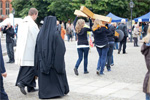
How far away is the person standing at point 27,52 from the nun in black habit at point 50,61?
1.36 ft

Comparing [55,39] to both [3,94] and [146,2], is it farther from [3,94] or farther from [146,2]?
[146,2]

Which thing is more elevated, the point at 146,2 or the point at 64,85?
the point at 146,2

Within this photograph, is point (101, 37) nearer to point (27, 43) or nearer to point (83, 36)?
point (83, 36)

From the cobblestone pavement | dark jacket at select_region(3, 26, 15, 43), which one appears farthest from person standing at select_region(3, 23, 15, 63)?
the cobblestone pavement

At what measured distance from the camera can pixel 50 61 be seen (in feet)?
21.0

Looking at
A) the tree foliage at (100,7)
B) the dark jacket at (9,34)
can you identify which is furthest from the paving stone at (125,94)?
the tree foliage at (100,7)

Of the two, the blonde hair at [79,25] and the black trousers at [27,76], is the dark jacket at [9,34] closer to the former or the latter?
the blonde hair at [79,25]

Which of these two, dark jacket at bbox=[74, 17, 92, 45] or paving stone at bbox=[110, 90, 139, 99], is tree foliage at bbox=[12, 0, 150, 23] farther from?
paving stone at bbox=[110, 90, 139, 99]

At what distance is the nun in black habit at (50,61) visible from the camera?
6.39m

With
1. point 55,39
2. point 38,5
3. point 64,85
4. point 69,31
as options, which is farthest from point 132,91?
point 38,5

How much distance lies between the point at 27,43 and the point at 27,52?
0.71 feet

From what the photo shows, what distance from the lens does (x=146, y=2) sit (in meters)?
46.3

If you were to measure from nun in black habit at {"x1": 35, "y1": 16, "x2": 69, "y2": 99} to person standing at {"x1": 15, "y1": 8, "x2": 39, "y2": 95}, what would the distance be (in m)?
0.42

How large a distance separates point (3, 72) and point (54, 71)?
1.64 m
